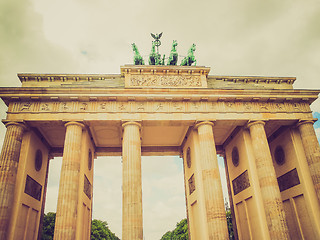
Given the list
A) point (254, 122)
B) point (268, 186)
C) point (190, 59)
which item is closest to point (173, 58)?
point (190, 59)

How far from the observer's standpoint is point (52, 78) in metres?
23.6

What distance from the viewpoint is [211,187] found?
18.0 m

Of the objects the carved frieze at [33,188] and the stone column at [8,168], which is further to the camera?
the carved frieze at [33,188]

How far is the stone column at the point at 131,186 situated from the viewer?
52.9 feet

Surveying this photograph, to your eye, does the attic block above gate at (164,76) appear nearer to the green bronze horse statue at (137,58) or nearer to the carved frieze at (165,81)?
the carved frieze at (165,81)

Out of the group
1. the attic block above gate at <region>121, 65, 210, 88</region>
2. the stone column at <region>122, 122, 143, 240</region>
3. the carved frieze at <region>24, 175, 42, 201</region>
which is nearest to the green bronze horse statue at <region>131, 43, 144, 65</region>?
the attic block above gate at <region>121, 65, 210, 88</region>

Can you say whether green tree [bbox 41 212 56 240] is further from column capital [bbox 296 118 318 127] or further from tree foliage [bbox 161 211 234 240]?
column capital [bbox 296 118 318 127]

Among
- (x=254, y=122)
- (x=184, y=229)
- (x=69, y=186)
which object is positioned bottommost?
(x=184, y=229)

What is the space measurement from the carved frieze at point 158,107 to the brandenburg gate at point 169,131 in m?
0.09

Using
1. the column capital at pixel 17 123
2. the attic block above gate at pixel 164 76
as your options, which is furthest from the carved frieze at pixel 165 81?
the column capital at pixel 17 123

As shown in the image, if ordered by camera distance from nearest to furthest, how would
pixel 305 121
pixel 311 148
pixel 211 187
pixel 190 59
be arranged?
pixel 211 187, pixel 311 148, pixel 305 121, pixel 190 59

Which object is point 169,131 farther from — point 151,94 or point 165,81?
point 151,94

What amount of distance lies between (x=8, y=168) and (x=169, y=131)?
1354cm

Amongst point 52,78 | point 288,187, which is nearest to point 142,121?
point 52,78
